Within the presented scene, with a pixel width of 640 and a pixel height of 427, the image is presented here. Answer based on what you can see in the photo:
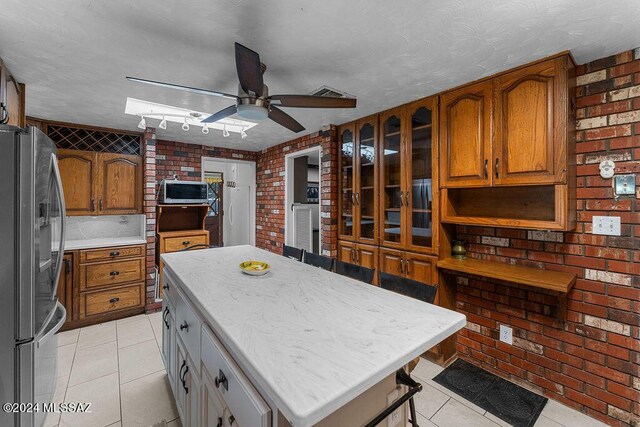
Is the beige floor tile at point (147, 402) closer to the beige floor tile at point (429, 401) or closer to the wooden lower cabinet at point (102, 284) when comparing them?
the wooden lower cabinet at point (102, 284)

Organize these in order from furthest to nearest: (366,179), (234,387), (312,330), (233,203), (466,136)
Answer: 1. (233,203)
2. (366,179)
3. (466,136)
4. (312,330)
5. (234,387)

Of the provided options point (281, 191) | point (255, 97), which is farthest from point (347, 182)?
point (255, 97)

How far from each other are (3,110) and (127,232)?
7.49 feet

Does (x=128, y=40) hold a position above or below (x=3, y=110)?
above

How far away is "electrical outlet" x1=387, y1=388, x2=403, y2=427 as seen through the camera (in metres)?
1.04

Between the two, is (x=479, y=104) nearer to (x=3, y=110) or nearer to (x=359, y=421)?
(x=359, y=421)

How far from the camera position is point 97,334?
9.64 ft

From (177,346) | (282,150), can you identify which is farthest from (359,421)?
(282,150)

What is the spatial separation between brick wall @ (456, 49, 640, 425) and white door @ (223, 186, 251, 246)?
4136 mm

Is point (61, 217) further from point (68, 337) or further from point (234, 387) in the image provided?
point (68, 337)

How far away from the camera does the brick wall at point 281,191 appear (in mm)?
3334

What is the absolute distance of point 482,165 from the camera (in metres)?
2.09

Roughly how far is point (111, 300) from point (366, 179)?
10.5ft

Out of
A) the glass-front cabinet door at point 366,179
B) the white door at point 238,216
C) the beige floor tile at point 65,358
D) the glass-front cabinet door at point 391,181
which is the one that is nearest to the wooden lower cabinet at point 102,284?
the beige floor tile at point 65,358
